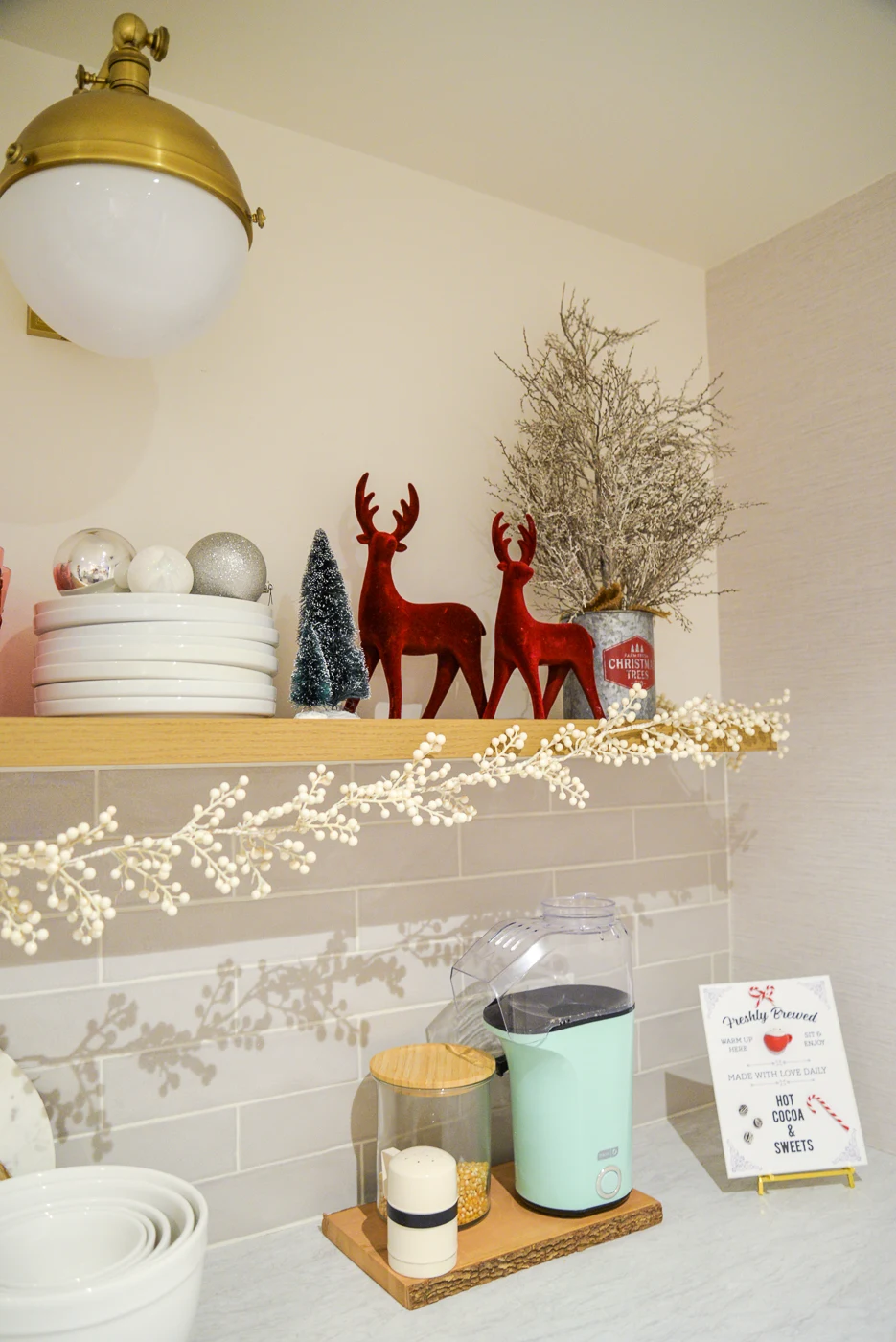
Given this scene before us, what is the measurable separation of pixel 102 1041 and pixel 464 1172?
0.46m

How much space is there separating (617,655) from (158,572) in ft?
2.03

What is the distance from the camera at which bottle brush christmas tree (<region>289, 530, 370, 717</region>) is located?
41.7 inches

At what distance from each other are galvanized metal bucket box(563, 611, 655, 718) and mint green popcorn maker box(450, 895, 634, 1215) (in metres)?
0.31

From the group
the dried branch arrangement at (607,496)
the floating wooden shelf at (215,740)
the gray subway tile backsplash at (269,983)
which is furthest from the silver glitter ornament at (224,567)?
the dried branch arrangement at (607,496)

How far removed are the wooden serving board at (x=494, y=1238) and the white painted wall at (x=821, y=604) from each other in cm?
50

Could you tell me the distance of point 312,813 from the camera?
2.98ft

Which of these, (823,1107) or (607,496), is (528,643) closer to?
(607,496)

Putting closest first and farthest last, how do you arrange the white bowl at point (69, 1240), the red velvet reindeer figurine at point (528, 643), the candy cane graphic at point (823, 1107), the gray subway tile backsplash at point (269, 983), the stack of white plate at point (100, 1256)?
the stack of white plate at point (100, 1256) → the white bowl at point (69, 1240) → the gray subway tile backsplash at point (269, 983) → the red velvet reindeer figurine at point (528, 643) → the candy cane graphic at point (823, 1107)

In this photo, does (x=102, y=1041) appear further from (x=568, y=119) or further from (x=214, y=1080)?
(x=568, y=119)

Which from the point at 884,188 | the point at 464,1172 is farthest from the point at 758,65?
the point at 464,1172

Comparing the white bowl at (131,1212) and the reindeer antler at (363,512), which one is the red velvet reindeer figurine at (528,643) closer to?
the reindeer antler at (363,512)

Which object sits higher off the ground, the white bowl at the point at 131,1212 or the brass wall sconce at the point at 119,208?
the brass wall sconce at the point at 119,208

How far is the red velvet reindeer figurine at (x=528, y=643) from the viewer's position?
1.21m

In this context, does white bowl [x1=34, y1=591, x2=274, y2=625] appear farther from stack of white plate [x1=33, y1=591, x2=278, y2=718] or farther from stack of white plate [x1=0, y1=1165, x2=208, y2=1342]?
stack of white plate [x1=0, y1=1165, x2=208, y2=1342]
